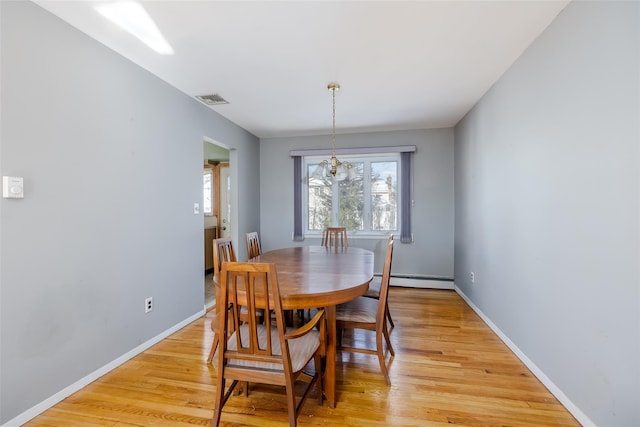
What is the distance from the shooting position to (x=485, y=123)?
10.1 feet

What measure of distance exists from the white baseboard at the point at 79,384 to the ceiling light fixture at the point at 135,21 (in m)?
2.41

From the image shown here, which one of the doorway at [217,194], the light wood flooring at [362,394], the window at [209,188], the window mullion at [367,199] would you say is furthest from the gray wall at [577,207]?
the window at [209,188]

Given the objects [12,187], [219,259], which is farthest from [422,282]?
[12,187]

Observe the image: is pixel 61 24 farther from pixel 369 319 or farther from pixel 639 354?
pixel 639 354

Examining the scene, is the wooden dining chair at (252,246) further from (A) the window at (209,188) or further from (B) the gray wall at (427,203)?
(A) the window at (209,188)

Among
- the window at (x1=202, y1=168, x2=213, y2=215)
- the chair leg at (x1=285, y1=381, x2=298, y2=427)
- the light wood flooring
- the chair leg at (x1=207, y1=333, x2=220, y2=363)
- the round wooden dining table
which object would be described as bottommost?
the light wood flooring

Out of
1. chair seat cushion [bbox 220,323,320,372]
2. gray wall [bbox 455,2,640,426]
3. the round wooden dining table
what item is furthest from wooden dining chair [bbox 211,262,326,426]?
gray wall [bbox 455,2,640,426]

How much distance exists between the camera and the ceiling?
178 cm

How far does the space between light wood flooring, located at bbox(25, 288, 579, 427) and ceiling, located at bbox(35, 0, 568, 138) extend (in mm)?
2431

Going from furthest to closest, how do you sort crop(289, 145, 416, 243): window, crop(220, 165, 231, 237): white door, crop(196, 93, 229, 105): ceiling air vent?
crop(220, 165, 231, 237): white door, crop(289, 145, 416, 243): window, crop(196, 93, 229, 105): ceiling air vent

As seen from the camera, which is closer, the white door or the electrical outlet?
the electrical outlet

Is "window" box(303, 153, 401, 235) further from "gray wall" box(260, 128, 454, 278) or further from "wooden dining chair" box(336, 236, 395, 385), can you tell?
"wooden dining chair" box(336, 236, 395, 385)

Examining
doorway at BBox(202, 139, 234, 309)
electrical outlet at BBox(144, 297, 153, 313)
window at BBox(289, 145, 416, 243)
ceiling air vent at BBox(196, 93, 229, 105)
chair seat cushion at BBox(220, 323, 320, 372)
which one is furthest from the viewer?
doorway at BBox(202, 139, 234, 309)

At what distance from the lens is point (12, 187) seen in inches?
63.1
